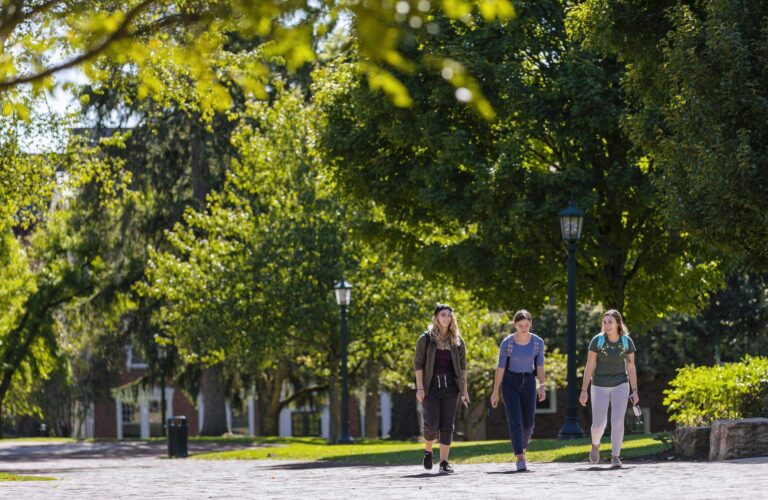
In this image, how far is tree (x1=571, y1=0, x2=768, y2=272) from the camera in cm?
1923

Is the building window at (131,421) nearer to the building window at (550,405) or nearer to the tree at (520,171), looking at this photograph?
the building window at (550,405)

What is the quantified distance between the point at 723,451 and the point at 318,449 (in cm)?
1343

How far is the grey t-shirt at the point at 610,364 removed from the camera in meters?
15.9

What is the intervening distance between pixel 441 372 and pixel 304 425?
5112 centimetres

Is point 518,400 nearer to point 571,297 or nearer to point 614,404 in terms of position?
point 614,404

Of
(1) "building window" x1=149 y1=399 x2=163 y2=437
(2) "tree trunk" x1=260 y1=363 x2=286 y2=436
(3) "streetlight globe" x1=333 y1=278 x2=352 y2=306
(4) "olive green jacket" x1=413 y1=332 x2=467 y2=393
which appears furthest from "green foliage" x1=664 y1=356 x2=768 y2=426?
(1) "building window" x1=149 y1=399 x2=163 y2=437

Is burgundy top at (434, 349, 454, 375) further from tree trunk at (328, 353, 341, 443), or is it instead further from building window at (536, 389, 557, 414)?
building window at (536, 389, 557, 414)

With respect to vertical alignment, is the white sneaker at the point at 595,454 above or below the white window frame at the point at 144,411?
below

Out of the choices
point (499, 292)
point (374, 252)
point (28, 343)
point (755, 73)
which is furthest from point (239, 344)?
point (755, 73)

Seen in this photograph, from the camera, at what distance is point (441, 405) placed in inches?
635

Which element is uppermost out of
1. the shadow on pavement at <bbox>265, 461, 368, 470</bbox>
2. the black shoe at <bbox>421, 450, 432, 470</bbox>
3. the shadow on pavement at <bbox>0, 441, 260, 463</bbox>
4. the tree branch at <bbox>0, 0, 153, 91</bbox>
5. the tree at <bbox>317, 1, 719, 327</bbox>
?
the tree at <bbox>317, 1, 719, 327</bbox>

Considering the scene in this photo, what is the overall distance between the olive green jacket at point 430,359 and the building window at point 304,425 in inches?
1993

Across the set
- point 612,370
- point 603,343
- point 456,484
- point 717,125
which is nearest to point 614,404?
point 612,370

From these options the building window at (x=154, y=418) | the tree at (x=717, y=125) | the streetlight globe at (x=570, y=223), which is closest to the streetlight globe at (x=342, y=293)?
the streetlight globe at (x=570, y=223)
